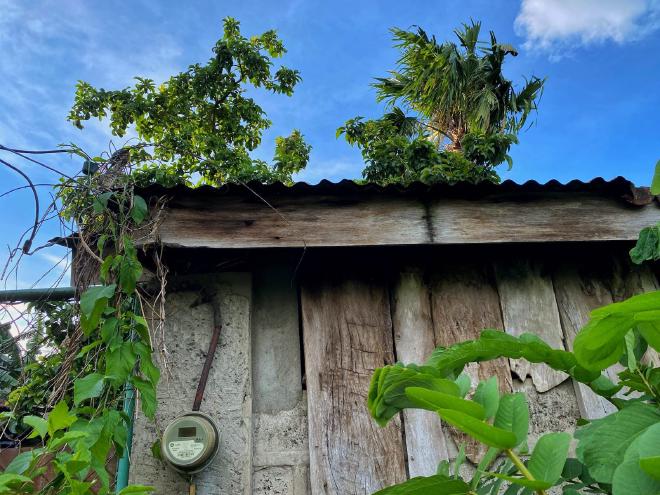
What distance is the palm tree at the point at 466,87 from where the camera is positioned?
9.22 metres

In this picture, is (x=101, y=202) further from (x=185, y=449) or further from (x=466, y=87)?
(x=466, y=87)

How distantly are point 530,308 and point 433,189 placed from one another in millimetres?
737

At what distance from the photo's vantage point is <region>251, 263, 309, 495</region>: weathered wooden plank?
2168 mm

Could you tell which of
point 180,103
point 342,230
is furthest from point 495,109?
point 342,230

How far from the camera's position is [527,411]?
60 cm

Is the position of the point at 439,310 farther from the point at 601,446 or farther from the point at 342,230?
the point at 601,446

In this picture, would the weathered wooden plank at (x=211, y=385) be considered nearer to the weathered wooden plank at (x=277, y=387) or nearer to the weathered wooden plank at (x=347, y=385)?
the weathered wooden plank at (x=277, y=387)

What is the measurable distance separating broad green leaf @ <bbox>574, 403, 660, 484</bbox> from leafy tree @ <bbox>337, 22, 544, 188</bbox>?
7561 mm

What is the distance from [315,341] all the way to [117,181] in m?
1.09

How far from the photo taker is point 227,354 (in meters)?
2.32

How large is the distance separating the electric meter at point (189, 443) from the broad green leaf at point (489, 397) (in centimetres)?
164

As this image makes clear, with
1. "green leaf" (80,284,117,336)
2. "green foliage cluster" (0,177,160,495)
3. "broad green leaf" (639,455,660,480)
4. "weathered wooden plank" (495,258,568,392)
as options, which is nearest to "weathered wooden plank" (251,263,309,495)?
"green foliage cluster" (0,177,160,495)

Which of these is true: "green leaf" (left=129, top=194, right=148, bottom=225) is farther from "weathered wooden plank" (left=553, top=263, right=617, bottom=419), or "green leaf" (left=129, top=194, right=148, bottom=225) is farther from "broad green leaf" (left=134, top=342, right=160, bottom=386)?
"weathered wooden plank" (left=553, top=263, right=617, bottom=419)

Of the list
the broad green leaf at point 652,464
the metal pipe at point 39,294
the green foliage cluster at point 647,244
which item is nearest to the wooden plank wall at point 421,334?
the green foliage cluster at point 647,244
